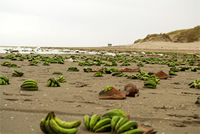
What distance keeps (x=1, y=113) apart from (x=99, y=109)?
5.24 feet

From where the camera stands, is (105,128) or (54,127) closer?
(54,127)

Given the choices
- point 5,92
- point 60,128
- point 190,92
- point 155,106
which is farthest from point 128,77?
point 60,128

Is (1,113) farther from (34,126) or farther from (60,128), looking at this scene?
(60,128)

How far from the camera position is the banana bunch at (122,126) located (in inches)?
108

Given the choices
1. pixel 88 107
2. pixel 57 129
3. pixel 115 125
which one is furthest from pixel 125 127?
pixel 88 107

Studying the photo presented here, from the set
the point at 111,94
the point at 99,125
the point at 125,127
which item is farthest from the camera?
the point at 111,94

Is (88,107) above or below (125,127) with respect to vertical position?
below

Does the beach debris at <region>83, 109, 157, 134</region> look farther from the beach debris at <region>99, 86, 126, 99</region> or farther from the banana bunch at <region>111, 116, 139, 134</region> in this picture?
the beach debris at <region>99, 86, 126, 99</region>

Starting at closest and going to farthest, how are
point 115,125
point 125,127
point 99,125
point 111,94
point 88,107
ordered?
point 125,127
point 115,125
point 99,125
point 88,107
point 111,94

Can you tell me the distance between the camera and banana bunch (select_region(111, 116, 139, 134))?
274 centimetres

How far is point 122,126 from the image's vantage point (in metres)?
2.76

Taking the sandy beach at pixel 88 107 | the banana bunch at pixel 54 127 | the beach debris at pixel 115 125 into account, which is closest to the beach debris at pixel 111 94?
the sandy beach at pixel 88 107

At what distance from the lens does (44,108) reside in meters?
4.00

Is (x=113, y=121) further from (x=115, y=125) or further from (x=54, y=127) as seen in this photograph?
(x=54, y=127)
